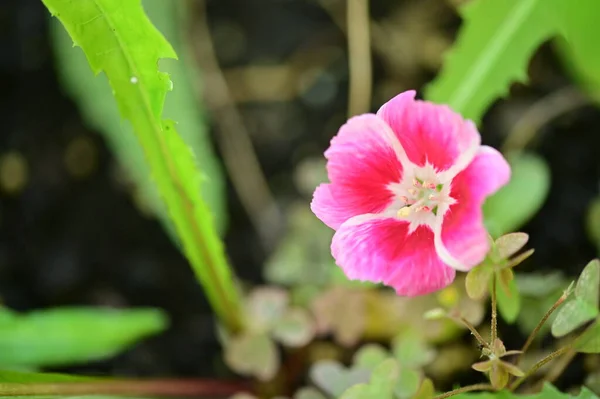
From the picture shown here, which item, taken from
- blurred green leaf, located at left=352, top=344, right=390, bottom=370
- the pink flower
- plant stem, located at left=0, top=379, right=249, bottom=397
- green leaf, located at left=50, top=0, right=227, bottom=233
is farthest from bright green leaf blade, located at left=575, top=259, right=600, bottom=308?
green leaf, located at left=50, top=0, right=227, bottom=233

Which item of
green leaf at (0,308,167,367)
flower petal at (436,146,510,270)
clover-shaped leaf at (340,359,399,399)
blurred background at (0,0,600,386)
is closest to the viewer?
flower petal at (436,146,510,270)

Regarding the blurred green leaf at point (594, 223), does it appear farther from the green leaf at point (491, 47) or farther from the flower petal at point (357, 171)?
the flower petal at point (357, 171)

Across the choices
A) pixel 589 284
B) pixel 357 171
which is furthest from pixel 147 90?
pixel 589 284

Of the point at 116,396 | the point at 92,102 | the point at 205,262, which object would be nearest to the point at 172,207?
the point at 205,262

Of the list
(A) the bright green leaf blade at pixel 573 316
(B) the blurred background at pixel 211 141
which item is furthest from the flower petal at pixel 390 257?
(B) the blurred background at pixel 211 141

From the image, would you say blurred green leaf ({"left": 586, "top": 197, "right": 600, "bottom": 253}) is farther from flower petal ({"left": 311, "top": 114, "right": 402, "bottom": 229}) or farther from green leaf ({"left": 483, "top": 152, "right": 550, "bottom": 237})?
flower petal ({"left": 311, "top": 114, "right": 402, "bottom": 229})

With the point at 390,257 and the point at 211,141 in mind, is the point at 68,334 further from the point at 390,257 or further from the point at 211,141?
the point at 390,257
